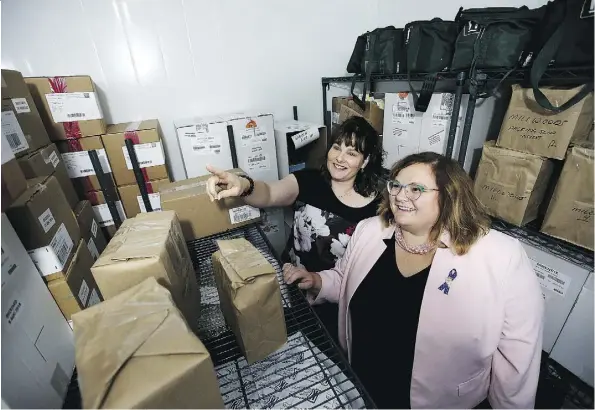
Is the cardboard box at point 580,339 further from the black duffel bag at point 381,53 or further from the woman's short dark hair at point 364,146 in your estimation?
the black duffel bag at point 381,53

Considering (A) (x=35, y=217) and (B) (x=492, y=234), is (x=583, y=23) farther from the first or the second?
(A) (x=35, y=217)

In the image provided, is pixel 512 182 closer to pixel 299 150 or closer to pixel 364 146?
pixel 364 146

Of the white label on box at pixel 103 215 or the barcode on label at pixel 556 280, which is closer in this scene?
the barcode on label at pixel 556 280

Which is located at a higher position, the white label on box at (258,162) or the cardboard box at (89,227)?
the white label on box at (258,162)

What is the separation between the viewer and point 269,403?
70 centimetres

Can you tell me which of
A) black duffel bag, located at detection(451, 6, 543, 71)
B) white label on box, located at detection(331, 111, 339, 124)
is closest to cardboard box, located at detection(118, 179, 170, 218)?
white label on box, located at detection(331, 111, 339, 124)

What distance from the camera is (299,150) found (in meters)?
2.15

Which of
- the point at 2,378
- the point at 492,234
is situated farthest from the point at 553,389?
the point at 2,378

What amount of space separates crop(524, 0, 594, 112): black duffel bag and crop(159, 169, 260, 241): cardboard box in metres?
1.20

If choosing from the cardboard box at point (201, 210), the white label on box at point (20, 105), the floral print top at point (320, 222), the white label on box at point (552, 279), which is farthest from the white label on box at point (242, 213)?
the white label on box at point (552, 279)

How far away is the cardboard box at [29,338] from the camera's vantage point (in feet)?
1.70

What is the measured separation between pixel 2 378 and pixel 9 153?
436 millimetres

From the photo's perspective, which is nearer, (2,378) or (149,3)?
(2,378)

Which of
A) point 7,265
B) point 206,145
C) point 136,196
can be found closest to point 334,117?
point 206,145
